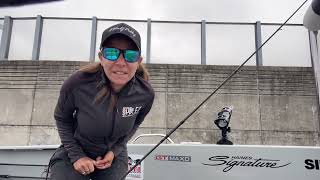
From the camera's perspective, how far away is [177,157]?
3.66m

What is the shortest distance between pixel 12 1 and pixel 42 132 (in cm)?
644

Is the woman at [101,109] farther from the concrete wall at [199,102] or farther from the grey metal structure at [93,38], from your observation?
the grey metal structure at [93,38]

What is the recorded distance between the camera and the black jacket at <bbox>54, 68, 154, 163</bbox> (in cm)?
223

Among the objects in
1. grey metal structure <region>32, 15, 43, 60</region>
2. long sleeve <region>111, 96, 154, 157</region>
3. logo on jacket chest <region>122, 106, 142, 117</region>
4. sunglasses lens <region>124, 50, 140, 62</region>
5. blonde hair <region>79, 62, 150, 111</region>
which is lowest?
long sleeve <region>111, 96, 154, 157</region>

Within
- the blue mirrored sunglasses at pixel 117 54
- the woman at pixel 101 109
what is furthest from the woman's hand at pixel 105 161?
the blue mirrored sunglasses at pixel 117 54

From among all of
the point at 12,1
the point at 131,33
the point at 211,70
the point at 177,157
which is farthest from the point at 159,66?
the point at 131,33

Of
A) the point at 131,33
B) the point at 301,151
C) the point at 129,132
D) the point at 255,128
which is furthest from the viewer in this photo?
the point at 255,128

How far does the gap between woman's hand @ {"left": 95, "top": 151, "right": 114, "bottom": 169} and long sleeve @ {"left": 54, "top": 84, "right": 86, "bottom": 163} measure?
9 centimetres

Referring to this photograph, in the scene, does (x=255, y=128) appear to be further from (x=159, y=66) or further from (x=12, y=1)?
(x=12, y=1)

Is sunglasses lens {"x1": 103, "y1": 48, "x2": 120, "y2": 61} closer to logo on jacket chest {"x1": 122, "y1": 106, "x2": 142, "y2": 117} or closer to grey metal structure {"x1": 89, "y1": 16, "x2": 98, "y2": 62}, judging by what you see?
logo on jacket chest {"x1": 122, "y1": 106, "x2": 142, "y2": 117}

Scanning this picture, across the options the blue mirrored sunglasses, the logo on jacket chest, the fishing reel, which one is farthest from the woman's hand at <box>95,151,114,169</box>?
the fishing reel

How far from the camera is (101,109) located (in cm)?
223
